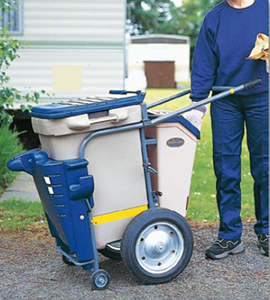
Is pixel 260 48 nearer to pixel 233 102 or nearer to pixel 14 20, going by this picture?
pixel 233 102

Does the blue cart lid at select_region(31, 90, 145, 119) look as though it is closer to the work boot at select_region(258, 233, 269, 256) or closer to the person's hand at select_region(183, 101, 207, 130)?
the person's hand at select_region(183, 101, 207, 130)

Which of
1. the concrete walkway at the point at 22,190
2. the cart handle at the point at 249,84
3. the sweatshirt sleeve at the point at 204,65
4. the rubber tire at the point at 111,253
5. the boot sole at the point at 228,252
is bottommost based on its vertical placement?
the boot sole at the point at 228,252

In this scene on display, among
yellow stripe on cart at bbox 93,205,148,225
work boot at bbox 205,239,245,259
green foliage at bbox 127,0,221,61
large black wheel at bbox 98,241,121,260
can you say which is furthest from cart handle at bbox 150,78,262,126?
green foliage at bbox 127,0,221,61

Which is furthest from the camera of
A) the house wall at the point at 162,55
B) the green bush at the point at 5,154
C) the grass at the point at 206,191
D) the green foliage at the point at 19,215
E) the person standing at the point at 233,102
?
the house wall at the point at 162,55

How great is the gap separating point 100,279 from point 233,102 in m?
1.44

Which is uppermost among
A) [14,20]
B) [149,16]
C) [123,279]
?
[149,16]

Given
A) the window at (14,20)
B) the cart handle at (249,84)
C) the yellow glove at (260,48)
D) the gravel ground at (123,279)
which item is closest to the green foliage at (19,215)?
Answer: the gravel ground at (123,279)

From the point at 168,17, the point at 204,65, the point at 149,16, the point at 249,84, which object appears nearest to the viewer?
the point at 249,84

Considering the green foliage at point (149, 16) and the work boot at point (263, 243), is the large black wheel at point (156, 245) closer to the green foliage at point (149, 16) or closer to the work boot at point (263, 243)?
the work boot at point (263, 243)

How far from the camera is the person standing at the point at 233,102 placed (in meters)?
4.08

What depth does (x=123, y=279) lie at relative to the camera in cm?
389

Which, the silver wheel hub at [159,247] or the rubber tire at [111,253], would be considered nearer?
the silver wheel hub at [159,247]

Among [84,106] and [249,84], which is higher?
[249,84]

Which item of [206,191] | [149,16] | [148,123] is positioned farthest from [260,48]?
[149,16]
